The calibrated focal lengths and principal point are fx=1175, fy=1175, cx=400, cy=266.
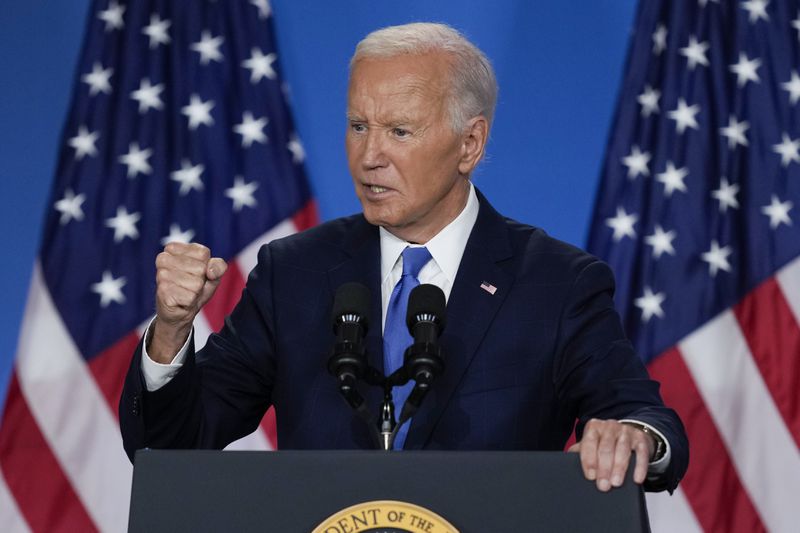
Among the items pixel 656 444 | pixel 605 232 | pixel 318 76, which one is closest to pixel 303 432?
pixel 656 444

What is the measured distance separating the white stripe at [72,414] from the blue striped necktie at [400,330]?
1.95m

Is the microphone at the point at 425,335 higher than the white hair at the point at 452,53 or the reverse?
the reverse

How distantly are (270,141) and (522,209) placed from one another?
35.4 inches

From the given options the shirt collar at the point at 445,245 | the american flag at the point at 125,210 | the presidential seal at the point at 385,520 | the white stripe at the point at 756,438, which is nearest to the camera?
the presidential seal at the point at 385,520

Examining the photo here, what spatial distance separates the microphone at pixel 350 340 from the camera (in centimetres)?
161

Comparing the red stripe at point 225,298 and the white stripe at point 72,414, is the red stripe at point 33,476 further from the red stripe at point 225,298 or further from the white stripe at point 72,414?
the red stripe at point 225,298

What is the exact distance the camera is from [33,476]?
3.85 metres

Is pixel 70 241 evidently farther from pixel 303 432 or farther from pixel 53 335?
pixel 303 432

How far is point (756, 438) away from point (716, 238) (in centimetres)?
66

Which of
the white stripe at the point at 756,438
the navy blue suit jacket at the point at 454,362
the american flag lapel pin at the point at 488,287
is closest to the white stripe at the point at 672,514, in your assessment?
the white stripe at the point at 756,438

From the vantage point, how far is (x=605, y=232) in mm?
3891

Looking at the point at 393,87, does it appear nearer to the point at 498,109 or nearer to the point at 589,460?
the point at 589,460

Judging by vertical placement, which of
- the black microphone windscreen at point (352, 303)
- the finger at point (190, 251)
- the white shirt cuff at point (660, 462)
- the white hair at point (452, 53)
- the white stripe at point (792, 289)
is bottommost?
the white shirt cuff at point (660, 462)

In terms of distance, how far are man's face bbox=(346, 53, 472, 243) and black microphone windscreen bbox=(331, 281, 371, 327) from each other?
0.48m
